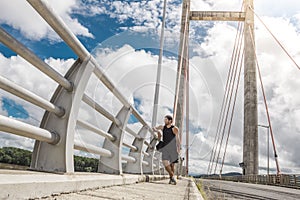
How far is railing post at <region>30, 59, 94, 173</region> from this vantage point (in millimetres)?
2637

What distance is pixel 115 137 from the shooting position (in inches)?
179

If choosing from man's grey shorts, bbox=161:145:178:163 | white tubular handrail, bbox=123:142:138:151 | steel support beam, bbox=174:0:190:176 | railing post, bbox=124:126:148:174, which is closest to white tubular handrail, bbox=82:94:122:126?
white tubular handrail, bbox=123:142:138:151

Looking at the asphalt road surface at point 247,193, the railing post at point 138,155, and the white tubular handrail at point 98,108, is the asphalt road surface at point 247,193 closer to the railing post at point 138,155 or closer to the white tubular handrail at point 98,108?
the railing post at point 138,155

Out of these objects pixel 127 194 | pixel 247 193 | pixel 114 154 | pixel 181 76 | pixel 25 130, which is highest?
pixel 181 76

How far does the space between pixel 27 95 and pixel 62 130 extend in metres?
0.55

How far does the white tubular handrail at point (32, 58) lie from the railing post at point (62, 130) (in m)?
0.09

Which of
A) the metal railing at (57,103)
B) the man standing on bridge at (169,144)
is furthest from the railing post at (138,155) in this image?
the metal railing at (57,103)

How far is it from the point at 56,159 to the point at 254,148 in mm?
16526

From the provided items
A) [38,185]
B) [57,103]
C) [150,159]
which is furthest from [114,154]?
[150,159]

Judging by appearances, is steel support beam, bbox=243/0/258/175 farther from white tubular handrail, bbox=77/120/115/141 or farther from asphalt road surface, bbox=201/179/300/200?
white tubular handrail, bbox=77/120/115/141

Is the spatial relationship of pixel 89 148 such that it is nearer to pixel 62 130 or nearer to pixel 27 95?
pixel 62 130

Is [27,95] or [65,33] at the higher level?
[65,33]

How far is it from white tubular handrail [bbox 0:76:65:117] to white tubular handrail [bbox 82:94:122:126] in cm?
60

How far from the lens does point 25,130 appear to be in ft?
7.04
